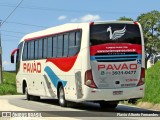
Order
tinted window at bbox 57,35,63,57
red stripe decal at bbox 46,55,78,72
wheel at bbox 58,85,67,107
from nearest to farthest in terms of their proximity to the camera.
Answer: red stripe decal at bbox 46,55,78,72 < tinted window at bbox 57,35,63,57 < wheel at bbox 58,85,67,107

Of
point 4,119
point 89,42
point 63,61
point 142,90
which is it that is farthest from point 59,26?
point 4,119

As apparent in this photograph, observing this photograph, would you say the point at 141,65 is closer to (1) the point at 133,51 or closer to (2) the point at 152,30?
(1) the point at 133,51

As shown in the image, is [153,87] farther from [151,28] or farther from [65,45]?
[151,28]

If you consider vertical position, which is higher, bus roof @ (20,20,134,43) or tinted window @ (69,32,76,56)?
bus roof @ (20,20,134,43)

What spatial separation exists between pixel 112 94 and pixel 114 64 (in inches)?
44.8

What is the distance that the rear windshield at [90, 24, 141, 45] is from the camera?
716 inches

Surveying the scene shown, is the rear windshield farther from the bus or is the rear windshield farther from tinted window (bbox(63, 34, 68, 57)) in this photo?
tinted window (bbox(63, 34, 68, 57))

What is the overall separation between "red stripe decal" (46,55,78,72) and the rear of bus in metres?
1.32

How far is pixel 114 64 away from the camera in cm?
1805

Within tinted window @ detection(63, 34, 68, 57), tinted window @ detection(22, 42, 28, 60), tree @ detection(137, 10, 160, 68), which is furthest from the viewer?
tree @ detection(137, 10, 160, 68)

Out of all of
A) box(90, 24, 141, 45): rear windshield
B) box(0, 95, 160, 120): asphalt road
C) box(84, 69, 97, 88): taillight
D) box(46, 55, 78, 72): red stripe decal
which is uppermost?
box(90, 24, 141, 45): rear windshield

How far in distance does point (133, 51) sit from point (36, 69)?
23.7 feet

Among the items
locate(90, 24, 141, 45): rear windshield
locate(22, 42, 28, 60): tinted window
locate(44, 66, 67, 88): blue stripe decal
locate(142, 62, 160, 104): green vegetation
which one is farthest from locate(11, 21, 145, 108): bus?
locate(22, 42, 28, 60): tinted window

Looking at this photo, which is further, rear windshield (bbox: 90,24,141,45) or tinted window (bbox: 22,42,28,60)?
tinted window (bbox: 22,42,28,60)
